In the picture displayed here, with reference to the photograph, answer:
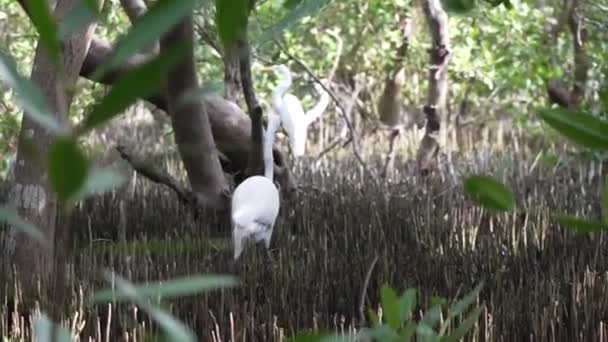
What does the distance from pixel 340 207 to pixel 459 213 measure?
55 centimetres

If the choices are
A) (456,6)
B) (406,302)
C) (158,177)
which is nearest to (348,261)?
(158,177)

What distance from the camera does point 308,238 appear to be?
139 inches

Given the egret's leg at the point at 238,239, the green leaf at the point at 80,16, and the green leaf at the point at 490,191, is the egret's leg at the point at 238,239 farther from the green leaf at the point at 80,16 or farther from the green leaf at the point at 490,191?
the green leaf at the point at 80,16

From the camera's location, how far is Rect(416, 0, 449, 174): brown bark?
5.05m

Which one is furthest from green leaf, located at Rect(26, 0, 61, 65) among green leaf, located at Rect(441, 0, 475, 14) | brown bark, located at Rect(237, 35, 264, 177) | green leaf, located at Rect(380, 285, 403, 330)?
brown bark, located at Rect(237, 35, 264, 177)

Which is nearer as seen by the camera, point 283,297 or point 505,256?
point 283,297

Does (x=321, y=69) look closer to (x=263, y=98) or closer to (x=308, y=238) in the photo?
(x=263, y=98)

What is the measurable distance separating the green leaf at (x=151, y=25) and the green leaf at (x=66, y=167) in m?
0.04

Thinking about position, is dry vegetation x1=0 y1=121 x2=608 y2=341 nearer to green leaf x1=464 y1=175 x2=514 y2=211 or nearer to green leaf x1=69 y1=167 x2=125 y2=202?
green leaf x1=464 y1=175 x2=514 y2=211

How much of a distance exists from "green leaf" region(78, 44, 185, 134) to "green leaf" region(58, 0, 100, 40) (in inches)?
1.5

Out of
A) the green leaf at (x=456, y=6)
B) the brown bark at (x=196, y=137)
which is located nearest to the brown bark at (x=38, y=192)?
the brown bark at (x=196, y=137)

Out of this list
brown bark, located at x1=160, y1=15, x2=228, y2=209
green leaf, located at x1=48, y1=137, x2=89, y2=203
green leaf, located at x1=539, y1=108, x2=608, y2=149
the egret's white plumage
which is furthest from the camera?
the egret's white plumage

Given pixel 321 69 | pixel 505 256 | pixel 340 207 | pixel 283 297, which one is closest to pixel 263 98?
pixel 321 69

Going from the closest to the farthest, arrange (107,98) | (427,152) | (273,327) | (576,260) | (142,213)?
(107,98) → (273,327) → (576,260) → (142,213) → (427,152)
